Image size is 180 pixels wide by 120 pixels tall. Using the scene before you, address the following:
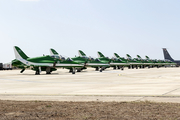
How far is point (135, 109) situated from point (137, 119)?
1.42m

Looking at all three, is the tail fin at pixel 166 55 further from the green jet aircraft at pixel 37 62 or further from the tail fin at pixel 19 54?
the tail fin at pixel 19 54

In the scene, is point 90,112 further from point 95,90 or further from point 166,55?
point 166,55

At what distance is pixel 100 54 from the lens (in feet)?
255

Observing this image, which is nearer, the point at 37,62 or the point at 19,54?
the point at 37,62

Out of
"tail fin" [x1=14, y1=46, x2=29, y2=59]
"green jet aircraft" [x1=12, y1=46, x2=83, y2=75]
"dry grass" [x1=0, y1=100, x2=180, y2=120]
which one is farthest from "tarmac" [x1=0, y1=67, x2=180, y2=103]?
"tail fin" [x1=14, y1=46, x2=29, y2=59]

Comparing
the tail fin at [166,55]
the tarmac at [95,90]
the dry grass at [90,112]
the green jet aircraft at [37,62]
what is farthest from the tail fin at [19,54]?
the tail fin at [166,55]

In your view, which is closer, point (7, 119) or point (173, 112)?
point (7, 119)

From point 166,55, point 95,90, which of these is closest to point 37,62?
point 95,90

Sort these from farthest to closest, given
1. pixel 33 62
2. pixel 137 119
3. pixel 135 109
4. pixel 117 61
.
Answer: pixel 117 61, pixel 33 62, pixel 135 109, pixel 137 119

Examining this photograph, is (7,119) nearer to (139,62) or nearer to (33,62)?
(33,62)

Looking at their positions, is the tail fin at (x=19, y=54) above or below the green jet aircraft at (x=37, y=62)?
above

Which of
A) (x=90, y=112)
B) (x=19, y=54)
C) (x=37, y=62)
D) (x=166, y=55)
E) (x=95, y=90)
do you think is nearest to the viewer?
(x=90, y=112)

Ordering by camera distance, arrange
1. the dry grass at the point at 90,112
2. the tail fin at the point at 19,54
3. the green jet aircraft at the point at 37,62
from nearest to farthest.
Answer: the dry grass at the point at 90,112, the green jet aircraft at the point at 37,62, the tail fin at the point at 19,54

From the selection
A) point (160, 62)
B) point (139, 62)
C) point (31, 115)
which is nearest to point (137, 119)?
point (31, 115)
